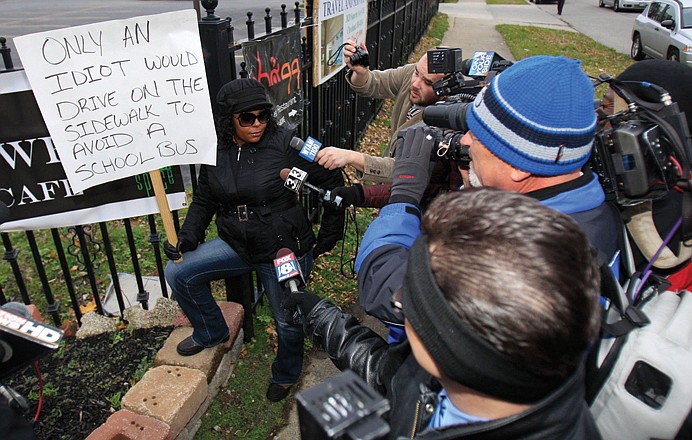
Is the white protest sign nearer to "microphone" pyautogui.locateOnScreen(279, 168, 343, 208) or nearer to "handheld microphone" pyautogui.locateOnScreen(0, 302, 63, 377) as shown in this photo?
"microphone" pyautogui.locateOnScreen(279, 168, 343, 208)

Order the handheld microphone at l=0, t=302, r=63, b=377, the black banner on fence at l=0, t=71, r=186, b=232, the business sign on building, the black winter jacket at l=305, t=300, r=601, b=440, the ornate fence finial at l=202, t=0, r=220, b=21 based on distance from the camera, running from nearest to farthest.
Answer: the black winter jacket at l=305, t=300, r=601, b=440, the handheld microphone at l=0, t=302, r=63, b=377, the black banner on fence at l=0, t=71, r=186, b=232, the ornate fence finial at l=202, t=0, r=220, b=21, the business sign on building

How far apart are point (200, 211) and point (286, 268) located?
1.02 metres

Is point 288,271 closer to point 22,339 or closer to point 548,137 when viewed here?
point 22,339

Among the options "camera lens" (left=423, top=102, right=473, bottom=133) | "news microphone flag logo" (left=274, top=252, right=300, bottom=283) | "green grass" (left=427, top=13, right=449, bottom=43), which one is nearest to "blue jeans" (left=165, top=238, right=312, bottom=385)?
"news microphone flag logo" (left=274, top=252, right=300, bottom=283)

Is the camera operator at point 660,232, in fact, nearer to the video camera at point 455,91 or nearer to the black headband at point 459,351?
the video camera at point 455,91

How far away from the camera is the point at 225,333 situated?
3035 mm

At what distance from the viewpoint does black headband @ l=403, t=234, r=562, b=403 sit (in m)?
0.86

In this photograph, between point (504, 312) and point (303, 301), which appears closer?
point (504, 312)

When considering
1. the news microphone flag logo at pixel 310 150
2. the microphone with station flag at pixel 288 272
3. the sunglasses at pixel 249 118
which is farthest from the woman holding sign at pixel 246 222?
the microphone with station flag at pixel 288 272

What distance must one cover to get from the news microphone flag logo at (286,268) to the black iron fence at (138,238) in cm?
110

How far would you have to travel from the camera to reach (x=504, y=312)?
2.69ft

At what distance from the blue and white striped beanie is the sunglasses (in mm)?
1419

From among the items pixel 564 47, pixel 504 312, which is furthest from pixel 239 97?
pixel 564 47

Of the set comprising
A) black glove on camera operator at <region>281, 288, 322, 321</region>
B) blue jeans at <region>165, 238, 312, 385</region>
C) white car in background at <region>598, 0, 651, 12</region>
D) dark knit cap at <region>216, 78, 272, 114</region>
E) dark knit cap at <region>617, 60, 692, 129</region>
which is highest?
dark knit cap at <region>617, 60, 692, 129</region>
